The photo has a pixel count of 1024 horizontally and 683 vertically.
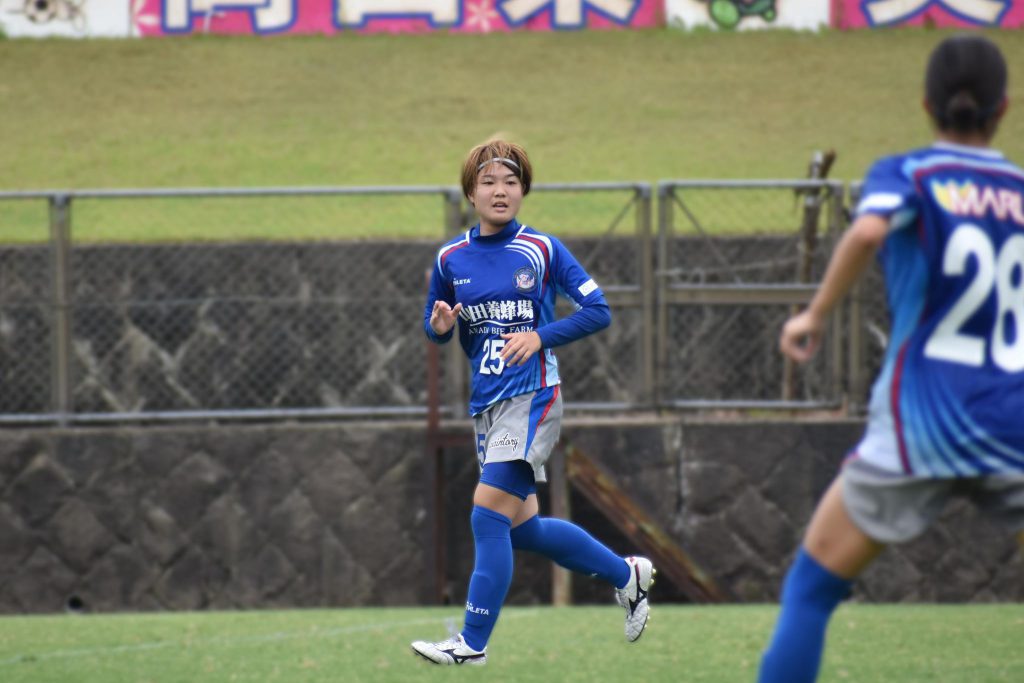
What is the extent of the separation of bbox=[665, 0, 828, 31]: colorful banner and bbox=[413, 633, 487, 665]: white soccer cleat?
1906 centimetres

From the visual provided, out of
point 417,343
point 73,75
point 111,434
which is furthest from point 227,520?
point 73,75

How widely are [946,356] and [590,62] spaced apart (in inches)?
823

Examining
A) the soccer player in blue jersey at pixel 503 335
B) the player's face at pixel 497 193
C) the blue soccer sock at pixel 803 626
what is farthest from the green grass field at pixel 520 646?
the blue soccer sock at pixel 803 626

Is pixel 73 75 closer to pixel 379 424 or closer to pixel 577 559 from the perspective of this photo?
pixel 379 424

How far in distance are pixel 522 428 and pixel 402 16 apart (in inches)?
747

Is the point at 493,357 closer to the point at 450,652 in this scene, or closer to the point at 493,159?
the point at 493,159

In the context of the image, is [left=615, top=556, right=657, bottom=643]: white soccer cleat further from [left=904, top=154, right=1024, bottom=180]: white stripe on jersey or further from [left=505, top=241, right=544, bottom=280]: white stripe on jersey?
[left=904, top=154, right=1024, bottom=180]: white stripe on jersey

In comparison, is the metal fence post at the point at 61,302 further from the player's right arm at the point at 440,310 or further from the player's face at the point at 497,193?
the player's face at the point at 497,193

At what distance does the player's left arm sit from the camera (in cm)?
586

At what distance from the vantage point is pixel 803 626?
3.95 metres

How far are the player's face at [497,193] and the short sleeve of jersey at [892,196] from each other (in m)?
2.30

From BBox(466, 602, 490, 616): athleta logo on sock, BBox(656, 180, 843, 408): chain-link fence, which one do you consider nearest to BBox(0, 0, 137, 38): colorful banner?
BBox(656, 180, 843, 408): chain-link fence

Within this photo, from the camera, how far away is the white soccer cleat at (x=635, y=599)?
6.39m

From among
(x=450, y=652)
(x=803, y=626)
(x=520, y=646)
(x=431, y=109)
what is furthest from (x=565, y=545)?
(x=431, y=109)
